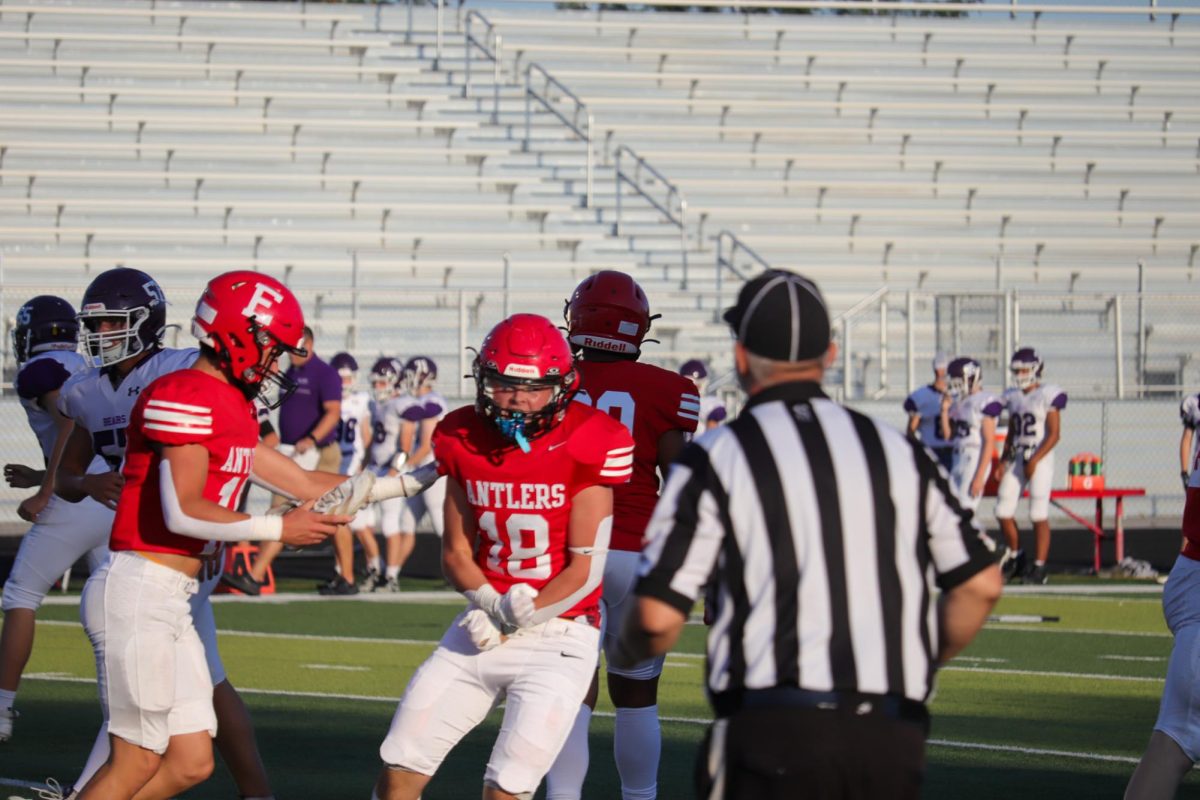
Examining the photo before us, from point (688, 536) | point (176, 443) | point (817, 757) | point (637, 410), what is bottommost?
point (817, 757)

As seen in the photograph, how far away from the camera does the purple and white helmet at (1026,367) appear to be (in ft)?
47.4

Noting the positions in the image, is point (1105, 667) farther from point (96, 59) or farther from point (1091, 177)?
point (96, 59)

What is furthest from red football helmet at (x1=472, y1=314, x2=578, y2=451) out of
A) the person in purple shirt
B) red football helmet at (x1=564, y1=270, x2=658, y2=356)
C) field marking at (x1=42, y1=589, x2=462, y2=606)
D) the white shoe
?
field marking at (x1=42, y1=589, x2=462, y2=606)

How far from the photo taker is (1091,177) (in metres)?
23.7

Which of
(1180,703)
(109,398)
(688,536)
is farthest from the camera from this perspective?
(109,398)

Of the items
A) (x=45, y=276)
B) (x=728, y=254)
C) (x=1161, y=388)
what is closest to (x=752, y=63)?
(x=728, y=254)

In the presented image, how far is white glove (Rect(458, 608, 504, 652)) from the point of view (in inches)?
174

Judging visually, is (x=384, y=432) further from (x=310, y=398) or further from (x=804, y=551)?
(x=804, y=551)

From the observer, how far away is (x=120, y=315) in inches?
220

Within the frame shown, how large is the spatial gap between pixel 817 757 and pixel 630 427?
244 cm

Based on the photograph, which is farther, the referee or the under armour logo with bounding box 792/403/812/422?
the under armour logo with bounding box 792/403/812/422

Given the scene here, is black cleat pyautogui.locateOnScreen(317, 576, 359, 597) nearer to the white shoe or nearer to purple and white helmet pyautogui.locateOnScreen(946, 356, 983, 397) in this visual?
purple and white helmet pyautogui.locateOnScreen(946, 356, 983, 397)

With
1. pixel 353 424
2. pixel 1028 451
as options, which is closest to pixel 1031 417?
pixel 1028 451

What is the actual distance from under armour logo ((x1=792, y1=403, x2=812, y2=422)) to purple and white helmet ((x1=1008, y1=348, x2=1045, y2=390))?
1149cm
